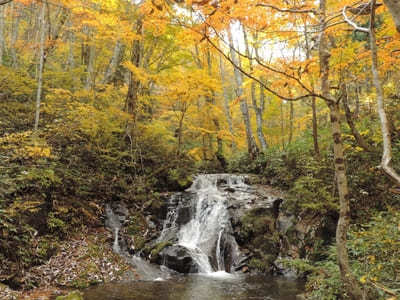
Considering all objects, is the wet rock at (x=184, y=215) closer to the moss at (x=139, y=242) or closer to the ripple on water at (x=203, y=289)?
the moss at (x=139, y=242)

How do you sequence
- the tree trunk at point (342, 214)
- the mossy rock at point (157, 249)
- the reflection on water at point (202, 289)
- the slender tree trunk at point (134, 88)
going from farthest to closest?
1. the slender tree trunk at point (134, 88)
2. the mossy rock at point (157, 249)
3. the reflection on water at point (202, 289)
4. the tree trunk at point (342, 214)

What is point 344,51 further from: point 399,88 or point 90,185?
point 90,185

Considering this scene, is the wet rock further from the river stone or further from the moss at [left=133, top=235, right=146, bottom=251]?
the river stone

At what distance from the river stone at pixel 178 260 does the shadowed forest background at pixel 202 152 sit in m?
1.76

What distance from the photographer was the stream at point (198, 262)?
20.2 ft

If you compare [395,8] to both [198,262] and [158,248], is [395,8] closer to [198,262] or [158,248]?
[198,262]

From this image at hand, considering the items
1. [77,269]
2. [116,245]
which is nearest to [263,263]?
[116,245]

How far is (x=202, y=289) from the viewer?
6430mm

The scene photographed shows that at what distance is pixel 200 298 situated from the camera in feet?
19.1

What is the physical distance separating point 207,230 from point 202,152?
6303mm

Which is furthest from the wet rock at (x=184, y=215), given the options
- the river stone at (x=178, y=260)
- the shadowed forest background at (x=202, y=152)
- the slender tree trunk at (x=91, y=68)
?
the slender tree trunk at (x=91, y=68)

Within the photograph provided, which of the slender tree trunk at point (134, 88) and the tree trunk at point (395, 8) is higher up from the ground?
the slender tree trunk at point (134, 88)

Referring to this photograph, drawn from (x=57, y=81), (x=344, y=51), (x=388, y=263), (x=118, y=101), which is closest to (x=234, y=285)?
(x=388, y=263)

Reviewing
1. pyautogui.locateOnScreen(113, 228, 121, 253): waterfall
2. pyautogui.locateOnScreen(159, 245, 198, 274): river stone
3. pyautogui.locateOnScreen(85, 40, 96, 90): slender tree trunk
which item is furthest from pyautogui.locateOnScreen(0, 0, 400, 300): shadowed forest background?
pyautogui.locateOnScreen(159, 245, 198, 274): river stone
